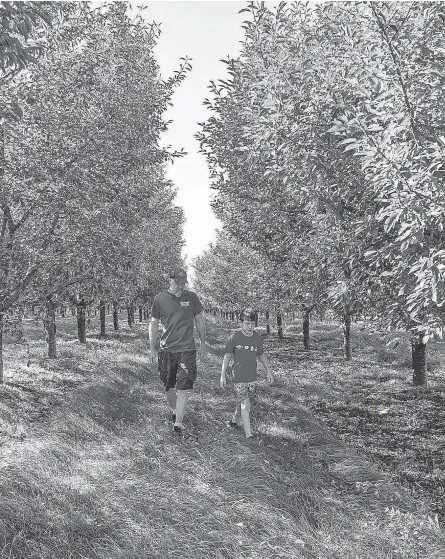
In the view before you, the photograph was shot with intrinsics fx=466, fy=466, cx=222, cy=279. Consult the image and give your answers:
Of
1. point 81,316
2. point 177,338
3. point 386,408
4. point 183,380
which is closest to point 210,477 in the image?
point 183,380

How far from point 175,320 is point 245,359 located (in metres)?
1.26

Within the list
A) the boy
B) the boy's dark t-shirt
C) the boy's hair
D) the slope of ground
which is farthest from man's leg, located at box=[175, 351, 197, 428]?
the slope of ground

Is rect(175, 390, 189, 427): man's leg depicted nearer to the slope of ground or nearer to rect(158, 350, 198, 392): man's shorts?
rect(158, 350, 198, 392): man's shorts

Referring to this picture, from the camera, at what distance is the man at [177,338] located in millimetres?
7117

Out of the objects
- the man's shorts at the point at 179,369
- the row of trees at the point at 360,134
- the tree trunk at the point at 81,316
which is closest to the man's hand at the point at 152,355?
the man's shorts at the point at 179,369

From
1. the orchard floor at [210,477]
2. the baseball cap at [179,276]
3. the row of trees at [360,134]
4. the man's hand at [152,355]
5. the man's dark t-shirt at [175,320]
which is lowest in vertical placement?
the orchard floor at [210,477]

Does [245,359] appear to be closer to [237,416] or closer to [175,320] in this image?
[237,416]

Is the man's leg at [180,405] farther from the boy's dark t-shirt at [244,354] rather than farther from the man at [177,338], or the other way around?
the boy's dark t-shirt at [244,354]

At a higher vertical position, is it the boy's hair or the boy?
the boy's hair

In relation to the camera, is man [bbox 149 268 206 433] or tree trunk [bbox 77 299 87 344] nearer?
man [bbox 149 268 206 433]

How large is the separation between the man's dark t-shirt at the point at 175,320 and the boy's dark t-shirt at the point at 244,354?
675 mm

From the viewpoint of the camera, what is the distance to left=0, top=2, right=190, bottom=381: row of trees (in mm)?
8141

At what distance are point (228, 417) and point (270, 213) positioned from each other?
464cm

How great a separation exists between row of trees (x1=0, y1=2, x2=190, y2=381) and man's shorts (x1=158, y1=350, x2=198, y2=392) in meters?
3.38
